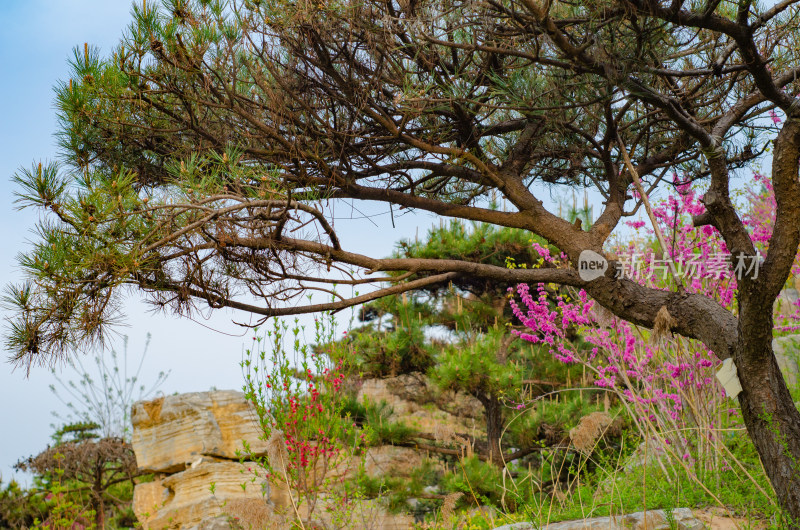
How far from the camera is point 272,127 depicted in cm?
300

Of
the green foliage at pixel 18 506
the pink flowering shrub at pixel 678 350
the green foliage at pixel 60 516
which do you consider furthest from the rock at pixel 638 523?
the green foliage at pixel 18 506

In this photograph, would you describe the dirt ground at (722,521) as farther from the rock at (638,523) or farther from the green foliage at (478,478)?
the green foliage at (478,478)

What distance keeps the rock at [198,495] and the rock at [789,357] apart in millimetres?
4050

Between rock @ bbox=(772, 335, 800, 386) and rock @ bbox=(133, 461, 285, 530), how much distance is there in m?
4.05

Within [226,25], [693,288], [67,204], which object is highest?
[226,25]

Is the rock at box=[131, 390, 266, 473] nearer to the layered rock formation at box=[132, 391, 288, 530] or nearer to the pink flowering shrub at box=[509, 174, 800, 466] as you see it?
the layered rock formation at box=[132, 391, 288, 530]

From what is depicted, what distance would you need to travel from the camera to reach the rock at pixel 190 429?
4.99 metres

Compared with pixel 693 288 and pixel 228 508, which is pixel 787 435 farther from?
pixel 228 508

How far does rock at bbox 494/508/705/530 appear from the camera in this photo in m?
2.95

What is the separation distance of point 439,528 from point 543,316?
1.54m

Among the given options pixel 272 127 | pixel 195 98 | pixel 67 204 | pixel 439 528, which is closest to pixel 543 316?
pixel 439 528

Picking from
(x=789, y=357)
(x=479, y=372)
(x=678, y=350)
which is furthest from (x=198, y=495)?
(x=789, y=357)

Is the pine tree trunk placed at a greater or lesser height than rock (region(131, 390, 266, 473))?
lesser

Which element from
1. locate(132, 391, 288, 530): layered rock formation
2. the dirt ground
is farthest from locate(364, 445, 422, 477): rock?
the dirt ground
